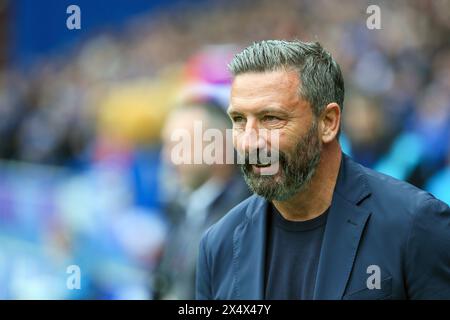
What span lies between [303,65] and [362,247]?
690 millimetres

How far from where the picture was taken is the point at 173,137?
5742mm

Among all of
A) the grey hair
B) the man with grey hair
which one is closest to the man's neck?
the man with grey hair

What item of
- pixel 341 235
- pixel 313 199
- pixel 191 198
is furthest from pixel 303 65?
pixel 191 198

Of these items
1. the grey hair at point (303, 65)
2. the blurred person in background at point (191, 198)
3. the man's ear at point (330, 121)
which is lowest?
the blurred person in background at point (191, 198)

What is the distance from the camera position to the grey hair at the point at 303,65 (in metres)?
2.84

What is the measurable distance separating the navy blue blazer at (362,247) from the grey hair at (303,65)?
10.1 inches

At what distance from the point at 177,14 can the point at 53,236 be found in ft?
6.69

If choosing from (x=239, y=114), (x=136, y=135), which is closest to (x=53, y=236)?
(x=136, y=135)

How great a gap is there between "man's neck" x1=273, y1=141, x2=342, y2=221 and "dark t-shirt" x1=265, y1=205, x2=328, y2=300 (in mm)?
25

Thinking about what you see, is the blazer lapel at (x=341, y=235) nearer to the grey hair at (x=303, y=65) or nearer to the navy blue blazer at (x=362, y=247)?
the navy blue blazer at (x=362, y=247)

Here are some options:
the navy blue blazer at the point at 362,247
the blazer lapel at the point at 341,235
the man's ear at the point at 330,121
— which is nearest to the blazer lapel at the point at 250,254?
the navy blue blazer at the point at 362,247

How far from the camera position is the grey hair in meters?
2.84

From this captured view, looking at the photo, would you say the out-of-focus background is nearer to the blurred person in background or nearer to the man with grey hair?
the blurred person in background

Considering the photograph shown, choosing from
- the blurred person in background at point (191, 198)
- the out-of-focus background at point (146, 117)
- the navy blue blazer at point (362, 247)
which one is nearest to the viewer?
the navy blue blazer at point (362, 247)
